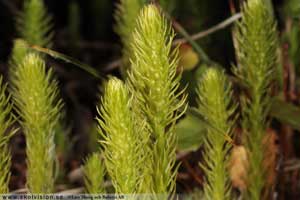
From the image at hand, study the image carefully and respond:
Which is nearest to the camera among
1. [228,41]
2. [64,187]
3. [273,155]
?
[273,155]

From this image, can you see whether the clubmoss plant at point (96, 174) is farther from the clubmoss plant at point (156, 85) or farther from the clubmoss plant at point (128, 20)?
the clubmoss plant at point (128, 20)

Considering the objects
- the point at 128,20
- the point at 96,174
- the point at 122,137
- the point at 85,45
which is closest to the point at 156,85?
the point at 122,137

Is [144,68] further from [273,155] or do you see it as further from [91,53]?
[91,53]

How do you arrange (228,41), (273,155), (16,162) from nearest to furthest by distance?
(273,155)
(16,162)
(228,41)

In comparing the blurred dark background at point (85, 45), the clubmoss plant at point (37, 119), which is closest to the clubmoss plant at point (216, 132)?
the clubmoss plant at point (37, 119)

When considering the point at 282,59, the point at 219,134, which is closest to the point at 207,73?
the point at 219,134

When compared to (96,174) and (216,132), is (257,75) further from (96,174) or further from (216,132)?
(96,174)
